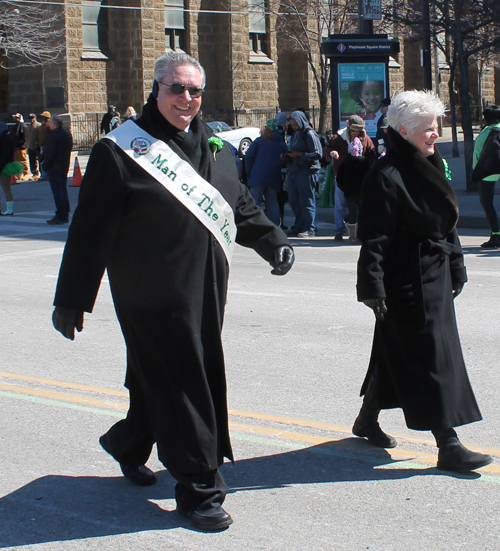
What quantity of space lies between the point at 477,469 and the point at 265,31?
37860 millimetres

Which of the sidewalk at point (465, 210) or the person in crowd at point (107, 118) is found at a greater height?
the person in crowd at point (107, 118)

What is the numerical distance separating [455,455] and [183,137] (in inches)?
75.6

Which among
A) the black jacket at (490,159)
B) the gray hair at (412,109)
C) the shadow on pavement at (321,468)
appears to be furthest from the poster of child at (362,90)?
the shadow on pavement at (321,468)

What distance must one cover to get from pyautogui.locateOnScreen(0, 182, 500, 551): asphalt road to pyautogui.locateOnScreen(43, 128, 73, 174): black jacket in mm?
7267

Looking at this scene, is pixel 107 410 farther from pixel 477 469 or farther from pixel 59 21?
pixel 59 21

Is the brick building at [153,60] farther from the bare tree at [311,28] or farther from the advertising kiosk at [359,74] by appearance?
the advertising kiosk at [359,74]

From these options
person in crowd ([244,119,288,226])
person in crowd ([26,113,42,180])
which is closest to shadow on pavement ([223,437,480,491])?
person in crowd ([244,119,288,226])

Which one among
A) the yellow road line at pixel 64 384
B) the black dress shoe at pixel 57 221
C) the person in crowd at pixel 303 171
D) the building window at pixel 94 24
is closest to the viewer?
the yellow road line at pixel 64 384

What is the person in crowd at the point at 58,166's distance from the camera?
15.2 m

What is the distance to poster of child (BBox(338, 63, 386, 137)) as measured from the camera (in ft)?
54.5

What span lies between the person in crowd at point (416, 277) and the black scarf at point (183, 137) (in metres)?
0.85

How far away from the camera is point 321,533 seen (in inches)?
143

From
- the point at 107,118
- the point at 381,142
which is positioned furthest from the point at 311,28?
the point at 381,142

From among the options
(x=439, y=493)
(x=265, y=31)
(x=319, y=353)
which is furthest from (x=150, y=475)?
(x=265, y=31)
